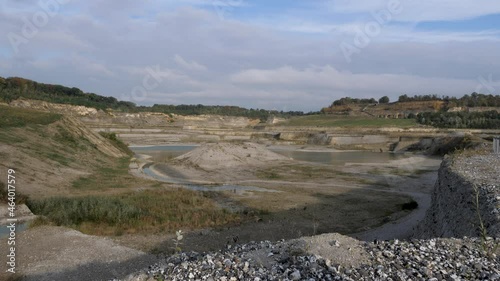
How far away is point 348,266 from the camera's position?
8.16 meters

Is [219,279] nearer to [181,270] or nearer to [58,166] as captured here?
[181,270]

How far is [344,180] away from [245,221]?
19.5 metres

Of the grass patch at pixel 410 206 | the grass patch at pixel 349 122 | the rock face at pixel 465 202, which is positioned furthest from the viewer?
the grass patch at pixel 349 122

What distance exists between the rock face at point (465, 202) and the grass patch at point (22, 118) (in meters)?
A: 34.5

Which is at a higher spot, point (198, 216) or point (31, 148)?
point (31, 148)

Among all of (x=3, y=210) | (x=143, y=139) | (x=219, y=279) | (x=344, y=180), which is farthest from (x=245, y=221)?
(x=143, y=139)

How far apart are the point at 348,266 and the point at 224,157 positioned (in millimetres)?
44534

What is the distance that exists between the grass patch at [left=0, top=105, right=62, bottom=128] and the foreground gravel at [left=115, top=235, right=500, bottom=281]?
3456cm

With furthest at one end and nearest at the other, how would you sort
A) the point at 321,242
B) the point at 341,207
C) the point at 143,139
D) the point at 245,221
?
1. the point at 143,139
2. the point at 341,207
3. the point at 245,221
4. the point at 321,242

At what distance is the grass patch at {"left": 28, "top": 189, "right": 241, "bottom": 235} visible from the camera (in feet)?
67.3

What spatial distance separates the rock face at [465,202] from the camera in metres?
12.4

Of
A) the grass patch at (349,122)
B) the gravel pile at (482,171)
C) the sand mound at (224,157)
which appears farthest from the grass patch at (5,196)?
the grass patch at (349,122)

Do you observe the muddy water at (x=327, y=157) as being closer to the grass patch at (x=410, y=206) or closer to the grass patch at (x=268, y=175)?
the grass patch at (x=268, y=175)

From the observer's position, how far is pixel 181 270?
321 inches
